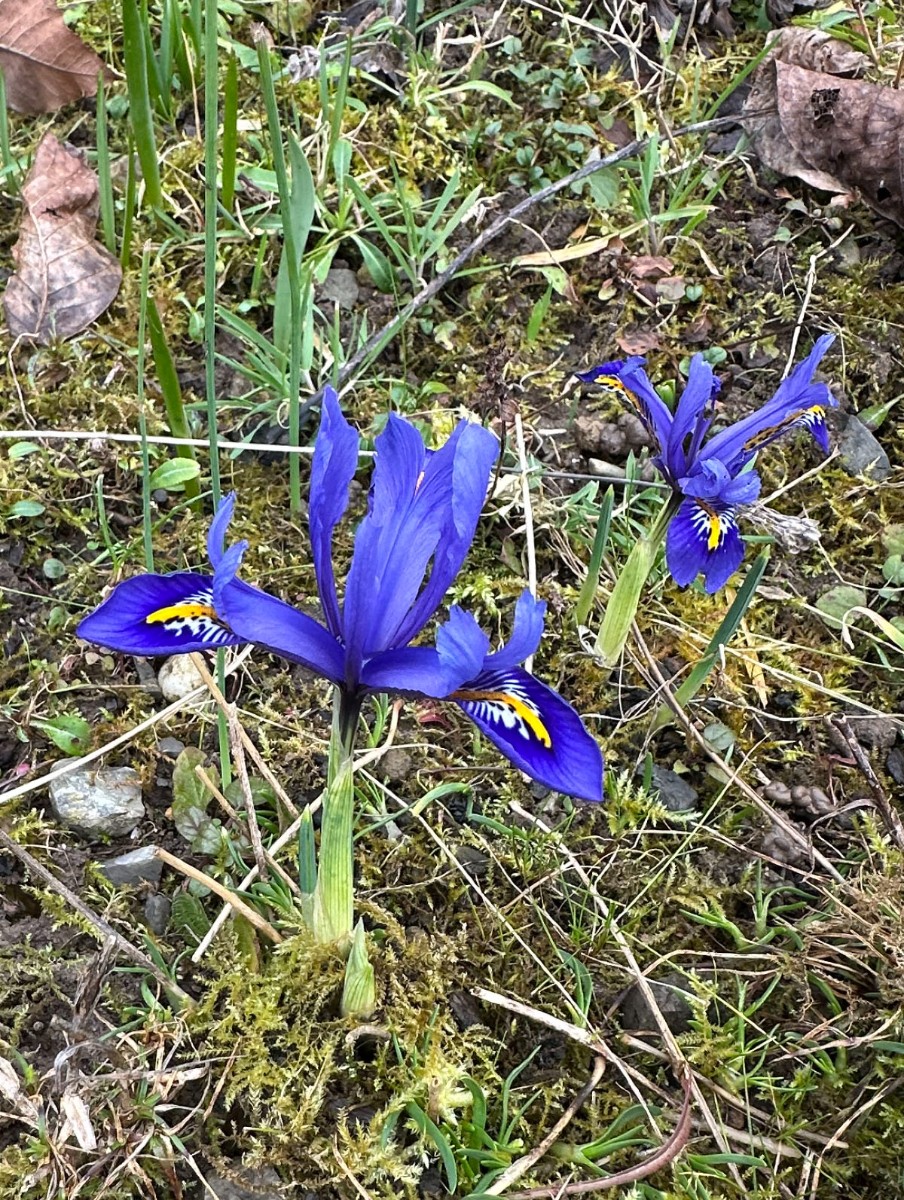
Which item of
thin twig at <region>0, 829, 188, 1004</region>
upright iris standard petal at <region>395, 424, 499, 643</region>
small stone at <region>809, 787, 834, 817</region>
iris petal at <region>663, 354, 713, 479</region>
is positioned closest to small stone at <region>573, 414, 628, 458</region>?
iris petal at <region>663, 354, 713, 479</region>

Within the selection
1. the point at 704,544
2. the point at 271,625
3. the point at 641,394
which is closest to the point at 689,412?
the point at 641,394

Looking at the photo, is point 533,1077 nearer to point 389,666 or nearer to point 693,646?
point 389,666

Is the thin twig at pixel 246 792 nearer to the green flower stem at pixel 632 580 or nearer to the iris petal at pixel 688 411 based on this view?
the green flower stem at pixel 632 580

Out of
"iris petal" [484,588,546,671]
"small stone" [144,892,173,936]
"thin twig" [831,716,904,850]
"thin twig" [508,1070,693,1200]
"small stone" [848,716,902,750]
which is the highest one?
"iris petal" [484,588,546,671]

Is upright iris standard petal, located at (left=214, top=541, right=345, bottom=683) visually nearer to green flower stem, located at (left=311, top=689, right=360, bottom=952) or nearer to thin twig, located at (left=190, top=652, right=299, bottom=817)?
green flower stem, located at (left=311, top=689, right=360, bottom=952)

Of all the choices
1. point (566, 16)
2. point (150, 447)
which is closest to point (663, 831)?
point (150, 447)

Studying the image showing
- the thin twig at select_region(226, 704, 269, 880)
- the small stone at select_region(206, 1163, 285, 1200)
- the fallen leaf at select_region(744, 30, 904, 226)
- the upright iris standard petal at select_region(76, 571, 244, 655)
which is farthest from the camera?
the fallen leaf at select_region(744, 30, 904, 226)

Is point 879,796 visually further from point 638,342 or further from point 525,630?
point 638,342
